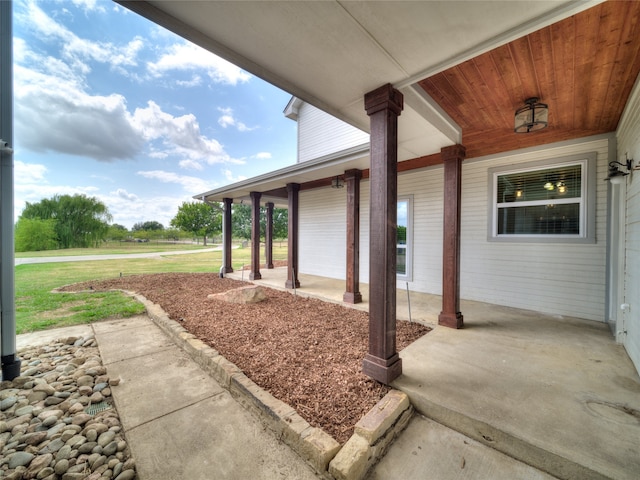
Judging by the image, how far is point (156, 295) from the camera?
5.95 m

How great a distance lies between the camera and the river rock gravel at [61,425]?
5.11 feet

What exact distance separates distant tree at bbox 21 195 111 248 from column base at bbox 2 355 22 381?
2474cm

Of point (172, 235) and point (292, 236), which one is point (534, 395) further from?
point (172, 235)

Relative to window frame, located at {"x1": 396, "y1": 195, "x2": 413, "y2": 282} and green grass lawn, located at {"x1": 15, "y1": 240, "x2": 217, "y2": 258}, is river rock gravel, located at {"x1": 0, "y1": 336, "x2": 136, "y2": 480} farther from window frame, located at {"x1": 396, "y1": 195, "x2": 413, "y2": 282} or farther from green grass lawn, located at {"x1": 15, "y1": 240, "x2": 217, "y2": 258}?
green grass lawn, located at {"x1": 15, "y1": 240, "x2": 217, "y2": 258}

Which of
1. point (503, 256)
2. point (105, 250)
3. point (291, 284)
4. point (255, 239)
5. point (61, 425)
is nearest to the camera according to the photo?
point (61, 425)

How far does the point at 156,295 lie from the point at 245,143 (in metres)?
30.1

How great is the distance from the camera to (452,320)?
12.2 feet

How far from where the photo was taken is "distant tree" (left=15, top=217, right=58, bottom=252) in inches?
656

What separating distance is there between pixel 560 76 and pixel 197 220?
36.0 metres

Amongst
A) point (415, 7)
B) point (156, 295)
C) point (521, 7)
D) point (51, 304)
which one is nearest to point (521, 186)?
point (521, 7)

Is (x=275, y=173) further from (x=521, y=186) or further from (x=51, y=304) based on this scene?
(x=51, y=304)

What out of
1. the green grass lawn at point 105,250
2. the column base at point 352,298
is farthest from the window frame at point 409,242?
the green grass lawn at point 105,250

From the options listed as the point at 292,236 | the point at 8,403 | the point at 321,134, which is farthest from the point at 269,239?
the point at 8,403

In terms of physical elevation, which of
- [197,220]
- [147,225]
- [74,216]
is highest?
[147,225]
